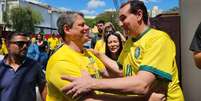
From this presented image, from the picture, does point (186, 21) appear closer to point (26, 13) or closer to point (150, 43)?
point (150, 43)

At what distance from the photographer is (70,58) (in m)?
3.82

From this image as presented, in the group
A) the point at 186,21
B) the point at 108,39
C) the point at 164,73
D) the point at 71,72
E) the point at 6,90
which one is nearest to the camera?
the point at 164,73

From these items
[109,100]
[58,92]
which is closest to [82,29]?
[58,92]

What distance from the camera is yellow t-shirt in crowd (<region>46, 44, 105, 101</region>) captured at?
3590mm

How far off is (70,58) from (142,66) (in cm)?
69

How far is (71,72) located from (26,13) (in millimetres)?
77293

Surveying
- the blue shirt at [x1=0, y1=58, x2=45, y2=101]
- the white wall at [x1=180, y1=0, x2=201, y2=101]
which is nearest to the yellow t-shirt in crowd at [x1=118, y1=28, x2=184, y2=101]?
the blue shirt at [x1=0, y1=58, x2=45, y2=101]

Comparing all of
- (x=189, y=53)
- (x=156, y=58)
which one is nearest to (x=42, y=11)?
(x=189, y=53)

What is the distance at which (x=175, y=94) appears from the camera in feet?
11.9

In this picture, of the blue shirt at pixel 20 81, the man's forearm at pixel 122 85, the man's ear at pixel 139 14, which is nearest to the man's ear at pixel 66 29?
the man's ear at pixel 139 14

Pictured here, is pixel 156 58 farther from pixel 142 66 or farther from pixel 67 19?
pixel 67 19

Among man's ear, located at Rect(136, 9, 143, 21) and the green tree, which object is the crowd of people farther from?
the green tree

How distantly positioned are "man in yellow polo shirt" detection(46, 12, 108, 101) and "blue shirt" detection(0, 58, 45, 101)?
5.04ft

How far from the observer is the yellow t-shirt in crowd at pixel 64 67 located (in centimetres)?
359
